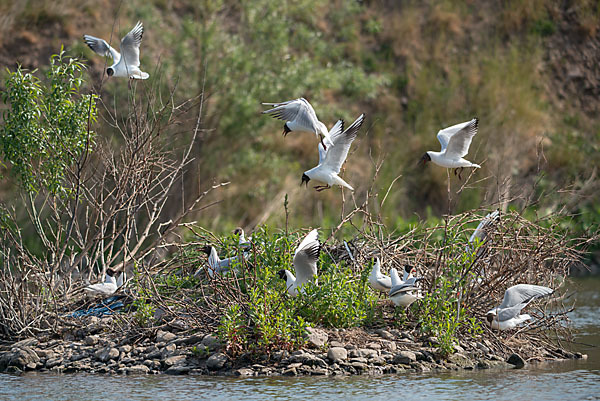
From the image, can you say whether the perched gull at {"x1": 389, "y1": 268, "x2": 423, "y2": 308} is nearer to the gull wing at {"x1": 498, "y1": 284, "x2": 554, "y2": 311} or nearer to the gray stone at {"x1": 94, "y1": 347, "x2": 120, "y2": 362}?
the gull wing at {"x1": 498, "y1": 284, "x2": 554, "y2": 311}

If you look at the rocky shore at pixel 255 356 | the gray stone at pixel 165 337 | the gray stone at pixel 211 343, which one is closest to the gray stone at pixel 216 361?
the rocky shore at pixel 255 356

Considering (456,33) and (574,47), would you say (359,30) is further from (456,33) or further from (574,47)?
(574,47)

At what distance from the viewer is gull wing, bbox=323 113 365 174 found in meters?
9.96

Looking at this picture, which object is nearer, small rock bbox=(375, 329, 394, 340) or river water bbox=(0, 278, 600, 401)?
river water bbox=(0, 278, 600, 401)

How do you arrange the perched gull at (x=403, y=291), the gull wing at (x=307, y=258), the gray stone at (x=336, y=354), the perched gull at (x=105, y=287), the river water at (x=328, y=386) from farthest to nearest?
the perched gull at (x=105, y=287) → the perched gull at (x=403, y=291) → the gull wing at (x=307, y=258) → the gray stone at (x=336, y=354) → the river water at (x=328, y=386)

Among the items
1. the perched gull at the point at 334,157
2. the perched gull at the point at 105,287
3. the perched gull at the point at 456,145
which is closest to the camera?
the perched gull at the point at 456,145

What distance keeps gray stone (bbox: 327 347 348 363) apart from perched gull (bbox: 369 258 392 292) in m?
1.02

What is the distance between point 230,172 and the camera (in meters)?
20.9

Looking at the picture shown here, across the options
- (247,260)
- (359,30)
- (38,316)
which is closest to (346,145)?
(247,260)

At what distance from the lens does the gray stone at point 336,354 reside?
29.7 feet

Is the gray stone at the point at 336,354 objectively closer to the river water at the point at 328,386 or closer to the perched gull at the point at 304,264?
the river water at the point at 328,386

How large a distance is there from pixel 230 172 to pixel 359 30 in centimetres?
1138

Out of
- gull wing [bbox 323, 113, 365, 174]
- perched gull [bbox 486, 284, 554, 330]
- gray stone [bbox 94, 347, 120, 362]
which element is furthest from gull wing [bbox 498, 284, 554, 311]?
gray stone [bbox 94, 347, 120, 362]

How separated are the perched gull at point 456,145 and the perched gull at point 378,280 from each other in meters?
1.35
